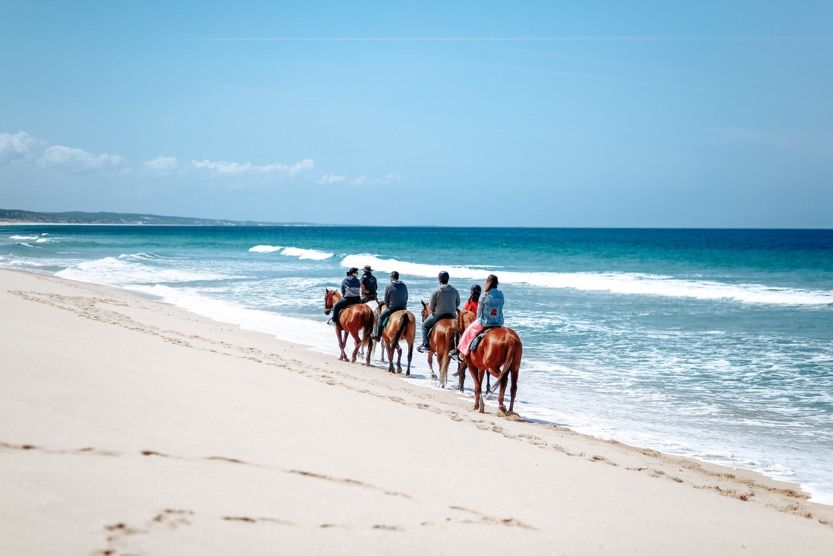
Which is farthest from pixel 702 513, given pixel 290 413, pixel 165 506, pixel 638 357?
pixel 638 357

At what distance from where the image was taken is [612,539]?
4.96m

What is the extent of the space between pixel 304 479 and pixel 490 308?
668 centimetres

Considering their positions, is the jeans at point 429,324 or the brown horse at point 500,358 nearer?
the brown horse at point 500,358

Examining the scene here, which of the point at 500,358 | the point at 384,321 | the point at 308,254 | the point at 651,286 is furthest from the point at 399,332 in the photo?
the point at 308,254

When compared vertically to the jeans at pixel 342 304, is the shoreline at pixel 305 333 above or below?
below

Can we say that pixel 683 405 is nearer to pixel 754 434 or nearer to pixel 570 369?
pixel 754 434

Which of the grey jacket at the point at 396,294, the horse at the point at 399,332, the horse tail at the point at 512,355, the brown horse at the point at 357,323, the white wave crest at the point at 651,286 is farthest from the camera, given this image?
the white wave crest at the point at 651,286

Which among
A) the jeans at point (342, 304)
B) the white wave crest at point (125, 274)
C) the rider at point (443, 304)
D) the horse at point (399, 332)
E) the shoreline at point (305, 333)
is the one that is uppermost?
the rider at point (443, 304)

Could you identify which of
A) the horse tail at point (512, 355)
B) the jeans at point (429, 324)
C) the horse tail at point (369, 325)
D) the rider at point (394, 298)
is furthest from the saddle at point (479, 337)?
the horse tail at point (369, 325)

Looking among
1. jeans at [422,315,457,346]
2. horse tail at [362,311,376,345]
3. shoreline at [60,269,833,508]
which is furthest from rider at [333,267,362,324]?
jeans at [422,315,457,346]

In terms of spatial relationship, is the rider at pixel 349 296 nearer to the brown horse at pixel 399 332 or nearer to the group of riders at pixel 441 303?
the group of riders at pixel 441 303

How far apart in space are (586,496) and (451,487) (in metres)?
1.21

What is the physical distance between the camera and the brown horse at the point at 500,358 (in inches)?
428

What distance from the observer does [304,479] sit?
502 centimetres
